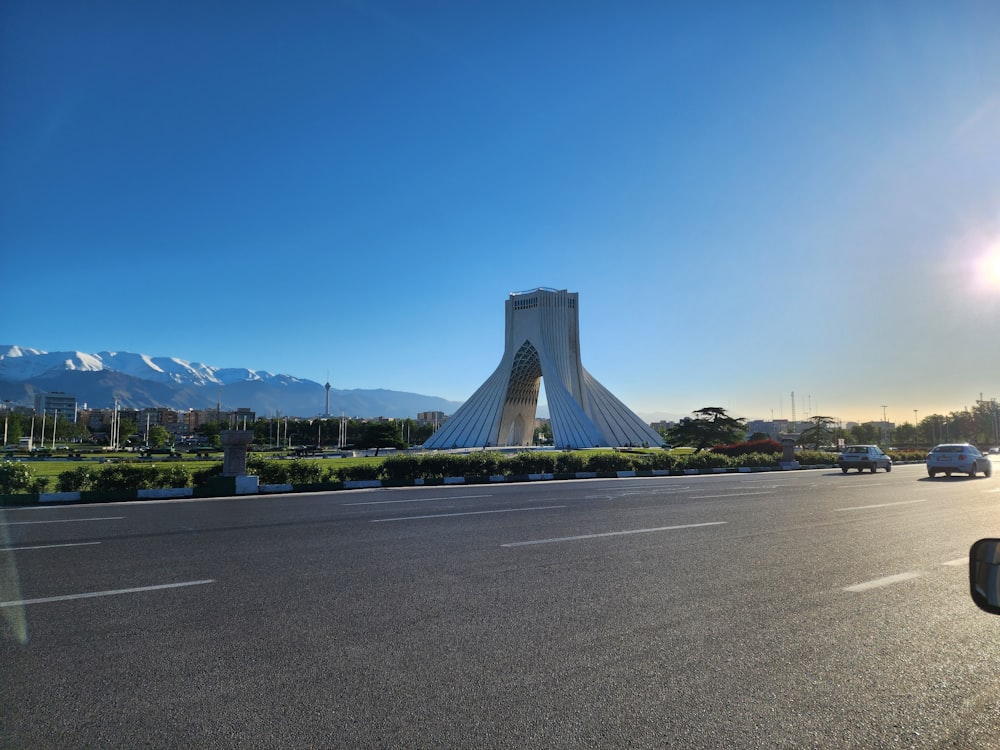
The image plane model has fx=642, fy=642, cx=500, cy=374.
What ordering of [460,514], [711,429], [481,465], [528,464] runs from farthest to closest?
[711,429], [528,464], [481,465], [460,514]

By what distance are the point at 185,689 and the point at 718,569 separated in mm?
5153

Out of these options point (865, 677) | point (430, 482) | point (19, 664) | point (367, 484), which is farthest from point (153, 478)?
point (865, 677)

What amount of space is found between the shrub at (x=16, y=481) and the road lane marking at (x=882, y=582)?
58.5 ft

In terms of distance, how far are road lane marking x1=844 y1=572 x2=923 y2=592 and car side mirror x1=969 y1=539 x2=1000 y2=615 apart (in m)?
4.26

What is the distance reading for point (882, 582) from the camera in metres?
6.25

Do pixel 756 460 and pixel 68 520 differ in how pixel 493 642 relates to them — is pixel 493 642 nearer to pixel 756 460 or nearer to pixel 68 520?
pixel 68 520

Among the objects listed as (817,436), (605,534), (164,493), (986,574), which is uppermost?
(817,436)

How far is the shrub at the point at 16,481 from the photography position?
15.8 m

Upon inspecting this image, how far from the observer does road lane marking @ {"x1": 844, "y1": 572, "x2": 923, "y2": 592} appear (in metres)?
5.98

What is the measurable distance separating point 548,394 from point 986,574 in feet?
188

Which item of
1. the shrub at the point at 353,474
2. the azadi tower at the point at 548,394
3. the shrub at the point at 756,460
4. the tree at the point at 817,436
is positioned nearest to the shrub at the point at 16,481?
the shrub at the point at 353,474

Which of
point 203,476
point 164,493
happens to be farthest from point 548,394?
point 164,493

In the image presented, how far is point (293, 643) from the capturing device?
14.0 ft

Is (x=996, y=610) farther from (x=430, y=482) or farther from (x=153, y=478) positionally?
(x=430, y=482)
